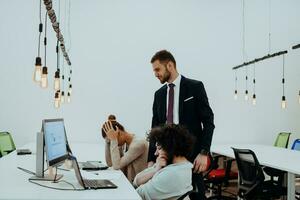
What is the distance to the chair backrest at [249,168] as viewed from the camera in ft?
14.7

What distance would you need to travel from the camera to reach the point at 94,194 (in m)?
2.43

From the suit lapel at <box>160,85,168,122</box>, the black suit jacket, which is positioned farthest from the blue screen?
the suit lapel at <box>160,85,168,122</box>

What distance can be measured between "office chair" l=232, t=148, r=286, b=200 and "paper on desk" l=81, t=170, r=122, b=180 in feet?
5.56

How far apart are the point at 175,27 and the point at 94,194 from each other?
19.4 feet

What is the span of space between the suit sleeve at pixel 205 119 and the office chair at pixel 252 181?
4.55ft

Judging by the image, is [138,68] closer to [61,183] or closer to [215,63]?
[215,63]

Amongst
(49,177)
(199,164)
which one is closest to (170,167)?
(199,164)

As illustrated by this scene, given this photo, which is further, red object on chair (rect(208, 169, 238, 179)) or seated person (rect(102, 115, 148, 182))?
red object on chair (rect(208, 169, 238, 179))

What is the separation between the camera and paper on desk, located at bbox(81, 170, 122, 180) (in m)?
3.19

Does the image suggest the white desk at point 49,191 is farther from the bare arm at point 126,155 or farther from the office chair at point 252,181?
the office chair at point 252,181

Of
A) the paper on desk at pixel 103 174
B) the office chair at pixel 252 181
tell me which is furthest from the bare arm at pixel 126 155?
the office chair at pixel 252 181

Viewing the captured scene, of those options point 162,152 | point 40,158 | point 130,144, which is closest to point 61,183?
point 40,158

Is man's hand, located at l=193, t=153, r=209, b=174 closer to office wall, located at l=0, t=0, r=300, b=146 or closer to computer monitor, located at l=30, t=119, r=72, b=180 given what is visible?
computer monitor, located at l=30, t=119, r=72, b=180

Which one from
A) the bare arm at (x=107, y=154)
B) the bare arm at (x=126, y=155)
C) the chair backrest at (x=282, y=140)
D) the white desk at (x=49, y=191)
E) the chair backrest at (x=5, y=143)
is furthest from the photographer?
the chair backrest at (x=282, y=140)
